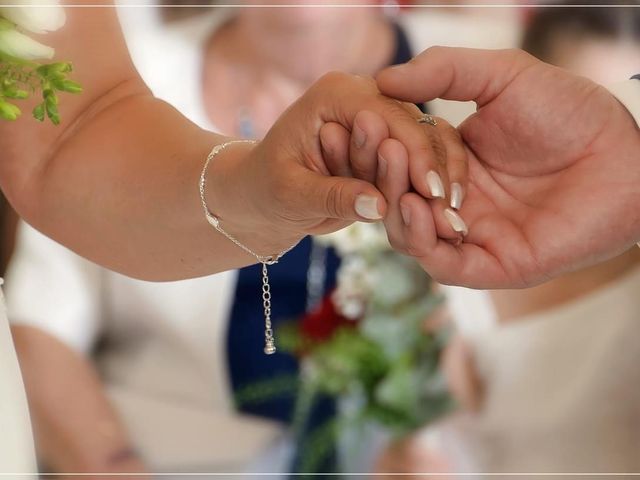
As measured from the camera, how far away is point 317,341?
1485mm

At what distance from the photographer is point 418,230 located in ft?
1.94

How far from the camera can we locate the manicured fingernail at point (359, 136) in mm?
601

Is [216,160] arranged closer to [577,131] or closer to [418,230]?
[418,230]

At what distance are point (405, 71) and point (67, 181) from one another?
1.15ft

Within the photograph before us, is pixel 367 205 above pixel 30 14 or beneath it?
beneath

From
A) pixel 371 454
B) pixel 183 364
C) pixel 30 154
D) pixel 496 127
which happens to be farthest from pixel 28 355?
pixel 496 127

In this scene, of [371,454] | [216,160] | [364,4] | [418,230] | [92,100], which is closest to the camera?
[418,230]

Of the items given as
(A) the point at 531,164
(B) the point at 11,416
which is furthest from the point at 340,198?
(B) the point at 11,416

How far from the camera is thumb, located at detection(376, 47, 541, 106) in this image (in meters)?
0.66

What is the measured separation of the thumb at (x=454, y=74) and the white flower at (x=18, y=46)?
27cm

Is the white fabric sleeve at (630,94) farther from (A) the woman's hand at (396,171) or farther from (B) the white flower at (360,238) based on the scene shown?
(B) the white flower at (360,238)

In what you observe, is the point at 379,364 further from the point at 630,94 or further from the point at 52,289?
the point at 630,94

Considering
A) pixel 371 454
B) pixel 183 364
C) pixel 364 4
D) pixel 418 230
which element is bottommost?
pixel 371 454

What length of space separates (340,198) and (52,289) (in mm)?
1024
